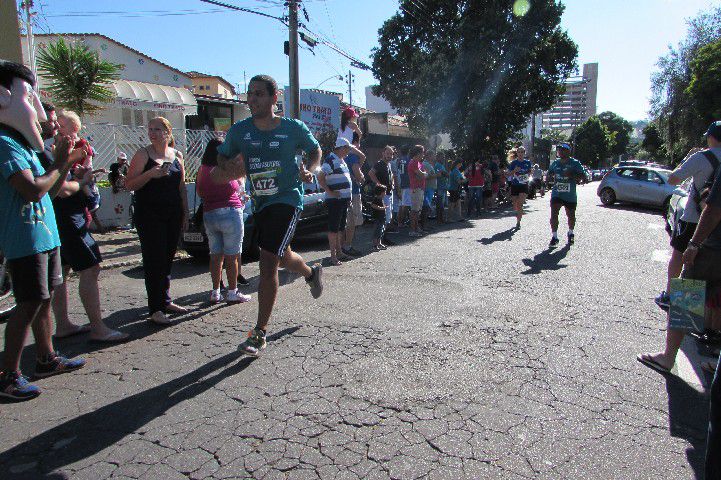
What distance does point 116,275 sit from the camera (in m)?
6.76

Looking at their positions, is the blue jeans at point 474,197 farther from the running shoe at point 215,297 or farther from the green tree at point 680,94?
the green tree at point 680,94

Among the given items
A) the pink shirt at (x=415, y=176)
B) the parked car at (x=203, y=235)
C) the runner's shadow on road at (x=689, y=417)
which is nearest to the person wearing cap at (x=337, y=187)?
the parked car at (x=203, y=235)

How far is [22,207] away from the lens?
3006 millimetres

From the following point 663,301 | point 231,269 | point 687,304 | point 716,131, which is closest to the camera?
point 687,304

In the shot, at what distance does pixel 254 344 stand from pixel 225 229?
1690 millimetres

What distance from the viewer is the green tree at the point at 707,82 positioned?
31500 mm

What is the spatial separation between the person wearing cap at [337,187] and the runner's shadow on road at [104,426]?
3.82 m

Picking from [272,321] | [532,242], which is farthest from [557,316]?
[532,242]

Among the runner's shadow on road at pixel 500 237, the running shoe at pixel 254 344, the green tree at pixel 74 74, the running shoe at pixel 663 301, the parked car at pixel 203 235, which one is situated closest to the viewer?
the running shoe at pixel 254 344

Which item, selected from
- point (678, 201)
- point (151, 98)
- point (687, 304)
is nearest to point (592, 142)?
point (151, 98)

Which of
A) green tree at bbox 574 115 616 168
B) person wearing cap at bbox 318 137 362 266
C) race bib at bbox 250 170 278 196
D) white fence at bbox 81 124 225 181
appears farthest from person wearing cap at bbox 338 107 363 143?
green tree at bbox 574 115 616 168

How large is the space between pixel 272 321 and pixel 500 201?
18.0 metres

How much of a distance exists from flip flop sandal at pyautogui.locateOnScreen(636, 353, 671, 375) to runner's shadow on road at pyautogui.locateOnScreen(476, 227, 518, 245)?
553 centimetres

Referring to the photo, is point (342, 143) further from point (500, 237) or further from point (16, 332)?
point (16, 332)
